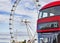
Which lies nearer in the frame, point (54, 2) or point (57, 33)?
point (57, 33)

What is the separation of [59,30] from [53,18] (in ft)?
3.89

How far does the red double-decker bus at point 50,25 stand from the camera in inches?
805

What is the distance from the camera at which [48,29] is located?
21000 mm

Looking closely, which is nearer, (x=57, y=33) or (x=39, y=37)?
(x=57, y=33)

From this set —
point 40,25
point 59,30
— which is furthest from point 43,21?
point 59,30

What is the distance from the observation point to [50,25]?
20.9 meters

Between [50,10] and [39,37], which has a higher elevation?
[50,10]

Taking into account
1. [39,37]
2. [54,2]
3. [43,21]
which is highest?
[54,2]

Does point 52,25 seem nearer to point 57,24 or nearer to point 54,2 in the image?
point 57,24

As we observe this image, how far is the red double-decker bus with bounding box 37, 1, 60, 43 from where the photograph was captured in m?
20.4

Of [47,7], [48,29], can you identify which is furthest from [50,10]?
[48,29]

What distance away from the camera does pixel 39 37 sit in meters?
22.2

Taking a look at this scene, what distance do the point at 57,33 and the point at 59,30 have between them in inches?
13.5

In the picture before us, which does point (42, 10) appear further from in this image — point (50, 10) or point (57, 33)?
point (57, 33)
